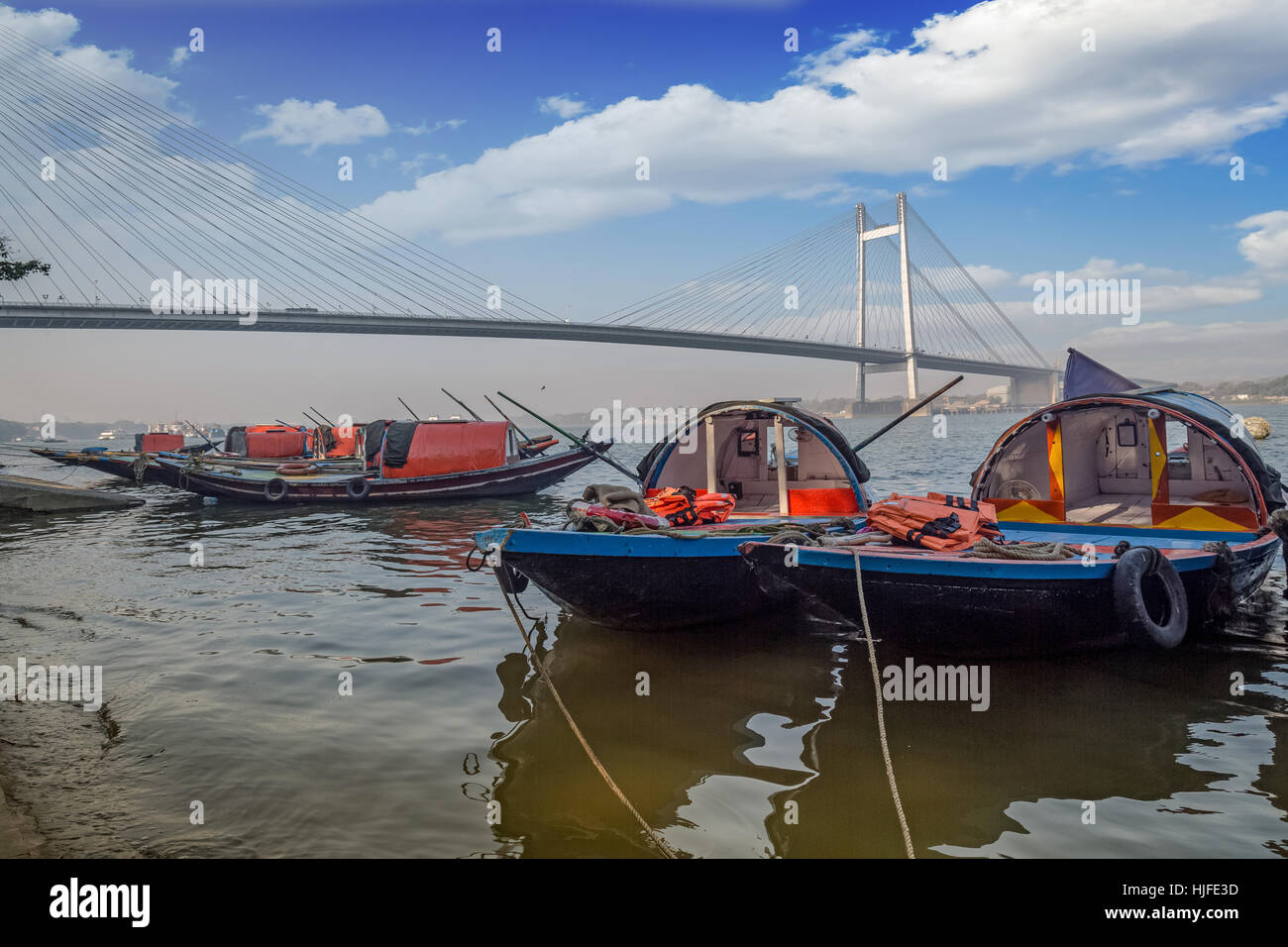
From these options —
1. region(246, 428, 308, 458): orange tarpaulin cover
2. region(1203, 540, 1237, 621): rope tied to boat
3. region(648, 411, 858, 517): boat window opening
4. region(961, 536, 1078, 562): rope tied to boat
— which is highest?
region(246, 428, 308, 458): orange tarpaulin cover

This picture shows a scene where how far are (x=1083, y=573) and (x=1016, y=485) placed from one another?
13.0ft

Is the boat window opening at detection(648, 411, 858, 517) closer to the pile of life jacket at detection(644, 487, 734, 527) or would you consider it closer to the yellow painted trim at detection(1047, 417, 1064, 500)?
the pile of life jacket at detection(644, 487, 734, 527)

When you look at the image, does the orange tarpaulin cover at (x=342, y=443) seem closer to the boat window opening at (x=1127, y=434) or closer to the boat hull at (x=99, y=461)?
the boat hull at (x=99, y=461)

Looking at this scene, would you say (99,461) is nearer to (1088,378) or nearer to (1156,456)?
(1088,378)

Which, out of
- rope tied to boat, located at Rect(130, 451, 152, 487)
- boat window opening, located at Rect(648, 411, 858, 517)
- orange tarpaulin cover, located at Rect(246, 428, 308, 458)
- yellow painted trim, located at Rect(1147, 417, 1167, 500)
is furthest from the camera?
orange tarpaulin cover, located at Rect(246, 428, 308, 458)

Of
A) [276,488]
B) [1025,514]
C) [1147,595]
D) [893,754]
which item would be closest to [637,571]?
[893,754]

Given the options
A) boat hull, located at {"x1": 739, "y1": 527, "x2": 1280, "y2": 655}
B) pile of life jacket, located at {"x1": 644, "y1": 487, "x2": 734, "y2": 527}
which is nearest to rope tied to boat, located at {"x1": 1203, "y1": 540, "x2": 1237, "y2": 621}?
boat hull, located at {"x1": 739, "y1": 527, "x2": 1280, "y2": 655}

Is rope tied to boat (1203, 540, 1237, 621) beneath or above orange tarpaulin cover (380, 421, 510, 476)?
beneath

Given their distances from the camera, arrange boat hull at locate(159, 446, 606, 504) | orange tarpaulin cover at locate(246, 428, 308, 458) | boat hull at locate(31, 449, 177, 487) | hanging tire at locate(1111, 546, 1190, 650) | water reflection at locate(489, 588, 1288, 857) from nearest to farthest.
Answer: water reflection at locate(489, 588, 1288, 857) < hanging tire at locate(1111, 546, 1190, 650) < boat hull at locate(159, 446, 606, 504) < boat hull at locate(31, 449, 177, 487) < orange tarpaulin cover at locate(246, 428, 308, 458)

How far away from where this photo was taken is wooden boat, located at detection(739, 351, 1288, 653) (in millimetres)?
6039

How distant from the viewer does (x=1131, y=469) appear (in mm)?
10531

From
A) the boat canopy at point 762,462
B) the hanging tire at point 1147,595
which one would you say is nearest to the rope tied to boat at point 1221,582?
the hanging tire at point 1147,595

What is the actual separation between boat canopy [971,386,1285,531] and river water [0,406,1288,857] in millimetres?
1269

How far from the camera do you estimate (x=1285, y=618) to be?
8.02 metres
